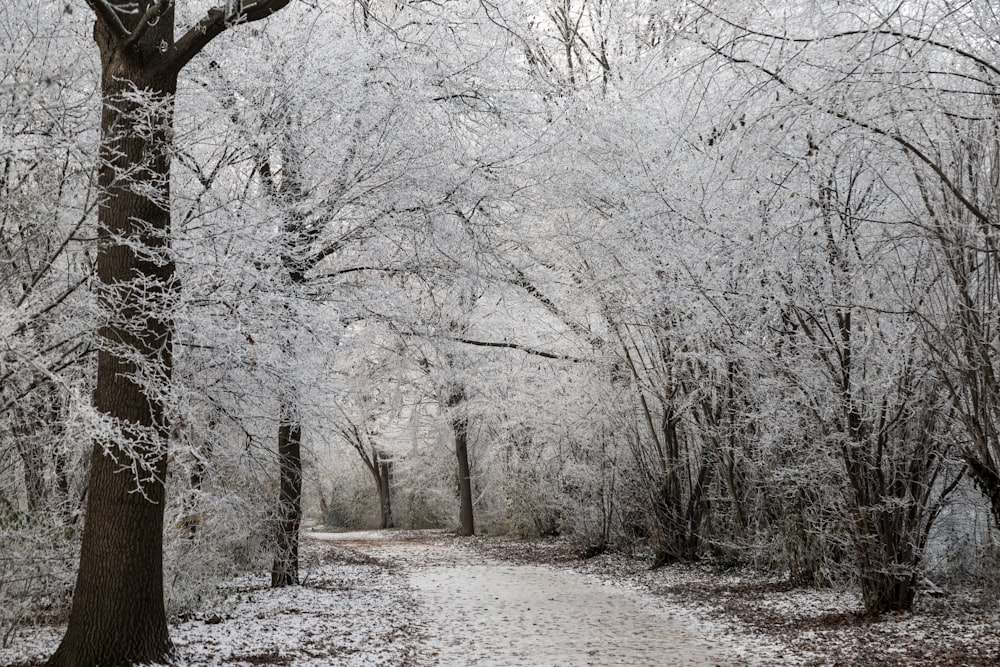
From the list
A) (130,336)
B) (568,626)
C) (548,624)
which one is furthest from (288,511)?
(130,336)

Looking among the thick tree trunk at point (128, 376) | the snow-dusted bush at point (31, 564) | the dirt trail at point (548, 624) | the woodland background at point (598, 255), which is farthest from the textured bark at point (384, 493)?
the thick tree trunk at point (128, 376)

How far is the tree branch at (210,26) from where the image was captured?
567 cm

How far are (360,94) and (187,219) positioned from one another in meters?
2.61

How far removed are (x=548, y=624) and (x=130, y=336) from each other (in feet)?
17.1

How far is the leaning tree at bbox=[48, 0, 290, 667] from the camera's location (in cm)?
548

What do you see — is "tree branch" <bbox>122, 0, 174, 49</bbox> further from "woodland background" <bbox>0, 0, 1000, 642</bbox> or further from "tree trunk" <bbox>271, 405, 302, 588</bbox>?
→ "tree trunk" <bbox>271, 405, 302, 588</bbox>

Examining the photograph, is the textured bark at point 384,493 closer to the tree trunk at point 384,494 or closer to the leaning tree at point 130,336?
the tree trunk at point 384,494

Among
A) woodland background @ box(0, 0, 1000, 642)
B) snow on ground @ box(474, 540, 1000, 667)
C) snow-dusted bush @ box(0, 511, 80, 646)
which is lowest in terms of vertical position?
snow on ground @ box(474, 540, 1000, 667)

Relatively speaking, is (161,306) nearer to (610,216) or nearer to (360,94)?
(360,94)

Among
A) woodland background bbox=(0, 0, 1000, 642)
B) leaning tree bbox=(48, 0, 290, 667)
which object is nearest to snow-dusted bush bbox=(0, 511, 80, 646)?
woodland background bbox=(0, 0, 1000, 642)

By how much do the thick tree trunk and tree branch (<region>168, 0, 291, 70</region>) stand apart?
0.17 meters

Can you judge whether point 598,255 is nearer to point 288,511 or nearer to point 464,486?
point 288,511

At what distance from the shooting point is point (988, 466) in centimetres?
608

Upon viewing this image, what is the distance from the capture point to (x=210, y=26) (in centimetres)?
573
